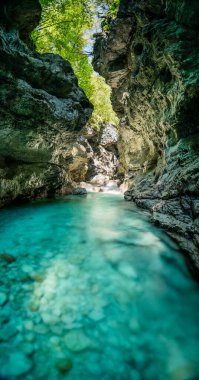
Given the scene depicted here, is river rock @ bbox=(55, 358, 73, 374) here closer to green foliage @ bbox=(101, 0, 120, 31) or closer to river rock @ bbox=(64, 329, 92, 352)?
river rock @ bbox=(64, 329, 92, 352)

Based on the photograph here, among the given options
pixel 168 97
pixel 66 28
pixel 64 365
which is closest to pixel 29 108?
pixel 168 97

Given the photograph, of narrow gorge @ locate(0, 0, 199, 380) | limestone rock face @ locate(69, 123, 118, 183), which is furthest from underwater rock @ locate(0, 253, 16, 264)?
limestone rock face @ locate(69, 123, 118, 183)

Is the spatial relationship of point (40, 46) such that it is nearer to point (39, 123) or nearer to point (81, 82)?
point (81, 82)

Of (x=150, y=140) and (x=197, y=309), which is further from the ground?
(x=150, y=140)

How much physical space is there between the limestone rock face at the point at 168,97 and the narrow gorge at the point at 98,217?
0.12ft

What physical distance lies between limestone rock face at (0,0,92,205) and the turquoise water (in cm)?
409

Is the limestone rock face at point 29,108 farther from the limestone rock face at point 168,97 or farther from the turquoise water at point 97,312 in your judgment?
the turquoise water at point 97,312

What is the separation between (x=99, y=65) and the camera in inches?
483

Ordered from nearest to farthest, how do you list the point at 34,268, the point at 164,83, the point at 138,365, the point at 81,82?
the point at 138,365
the point at 34,268
the point at 164,83
the point at 81,82

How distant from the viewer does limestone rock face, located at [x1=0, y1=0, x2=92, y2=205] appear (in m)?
6.14

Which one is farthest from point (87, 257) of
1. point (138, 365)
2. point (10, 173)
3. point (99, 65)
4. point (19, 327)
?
point (99, 65)

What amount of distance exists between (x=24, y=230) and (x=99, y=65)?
11.3 metres

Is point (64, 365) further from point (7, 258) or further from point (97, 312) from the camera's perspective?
point (7, 258)

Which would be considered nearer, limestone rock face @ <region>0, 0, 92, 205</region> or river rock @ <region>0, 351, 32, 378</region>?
river rock @ <region>0, 351, 32, 378</region>
